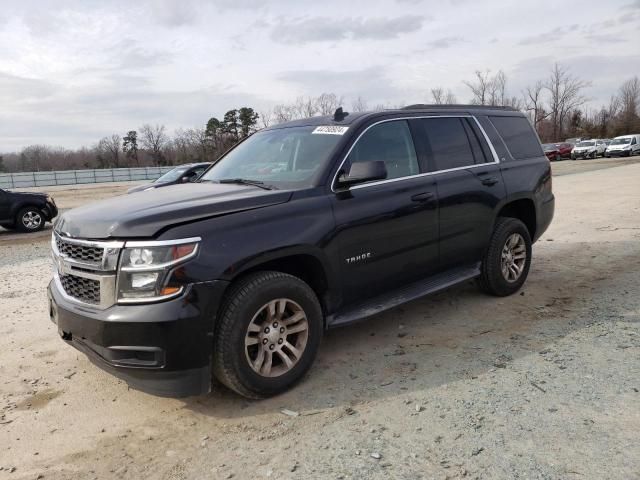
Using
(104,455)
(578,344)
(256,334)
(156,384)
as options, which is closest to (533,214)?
(578,344)

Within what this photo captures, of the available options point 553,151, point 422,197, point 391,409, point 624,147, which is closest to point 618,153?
point 624,147

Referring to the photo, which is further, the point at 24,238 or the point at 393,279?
the point at 24,238

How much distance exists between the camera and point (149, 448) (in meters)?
3.03

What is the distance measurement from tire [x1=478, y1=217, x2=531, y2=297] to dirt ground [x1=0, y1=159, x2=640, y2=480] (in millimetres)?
221

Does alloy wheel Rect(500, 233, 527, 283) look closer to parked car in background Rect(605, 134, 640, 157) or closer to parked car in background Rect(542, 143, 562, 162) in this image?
parked car in background Rect(542, 143, 562, 162)

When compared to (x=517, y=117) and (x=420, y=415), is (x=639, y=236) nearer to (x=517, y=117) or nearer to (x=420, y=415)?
(x=517, y=117)

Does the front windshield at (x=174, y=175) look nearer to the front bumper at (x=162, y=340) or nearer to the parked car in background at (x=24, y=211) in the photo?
the parked car in background at (x=24, y=211)

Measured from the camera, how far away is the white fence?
52438 mm

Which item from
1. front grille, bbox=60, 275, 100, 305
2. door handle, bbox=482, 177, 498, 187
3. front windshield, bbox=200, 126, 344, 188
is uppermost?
front windshield, bbox=200, 126, 344, 188

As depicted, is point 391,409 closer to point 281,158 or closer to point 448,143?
point 281,158

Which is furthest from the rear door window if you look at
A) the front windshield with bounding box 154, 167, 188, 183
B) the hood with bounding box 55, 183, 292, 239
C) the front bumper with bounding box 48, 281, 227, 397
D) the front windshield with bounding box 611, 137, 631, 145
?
the front windshield with bounding box 611, 137, 631, 145

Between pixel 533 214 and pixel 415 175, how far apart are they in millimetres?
2092

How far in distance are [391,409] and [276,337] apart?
2.91 feet

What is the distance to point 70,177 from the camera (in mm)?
55125
